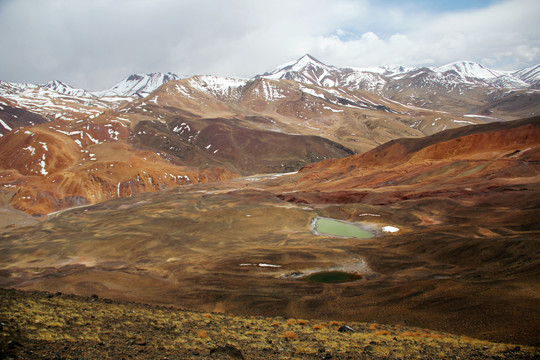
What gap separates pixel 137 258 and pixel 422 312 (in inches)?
1330

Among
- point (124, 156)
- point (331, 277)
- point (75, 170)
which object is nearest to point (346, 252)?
point (331, 277)

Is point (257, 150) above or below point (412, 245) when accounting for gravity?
above

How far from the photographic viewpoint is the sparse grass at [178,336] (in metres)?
12.5

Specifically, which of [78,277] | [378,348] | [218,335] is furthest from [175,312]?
[78,277]

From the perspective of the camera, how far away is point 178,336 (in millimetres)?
15094

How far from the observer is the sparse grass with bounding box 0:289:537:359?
12523 mm

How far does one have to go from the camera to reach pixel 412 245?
1485 inches

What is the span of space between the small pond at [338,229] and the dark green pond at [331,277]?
55.6 feet

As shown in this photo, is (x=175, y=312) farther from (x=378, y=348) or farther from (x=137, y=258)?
(x=137, y=258)

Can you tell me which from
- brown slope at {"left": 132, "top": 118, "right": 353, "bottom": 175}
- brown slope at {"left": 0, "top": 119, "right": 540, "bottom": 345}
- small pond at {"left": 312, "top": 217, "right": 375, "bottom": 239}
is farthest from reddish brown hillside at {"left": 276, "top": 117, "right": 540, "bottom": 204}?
brown slope at {"left": 132, "top": 118, "right": 353, "bottom": 175}

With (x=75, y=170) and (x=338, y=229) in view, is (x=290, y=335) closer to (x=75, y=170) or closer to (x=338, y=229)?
(x=338, y=229)

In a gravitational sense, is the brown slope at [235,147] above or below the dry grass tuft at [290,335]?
above

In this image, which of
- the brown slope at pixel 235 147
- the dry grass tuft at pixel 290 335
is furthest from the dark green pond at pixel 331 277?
the brown slope at pixel 235 147

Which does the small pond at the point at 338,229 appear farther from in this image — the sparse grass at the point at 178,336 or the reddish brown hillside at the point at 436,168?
the sparse grass at the point at 178,336
